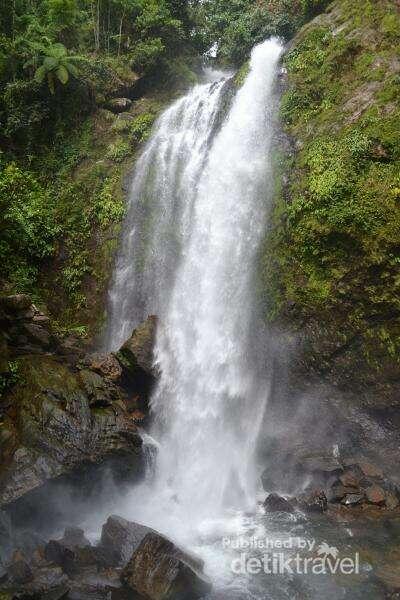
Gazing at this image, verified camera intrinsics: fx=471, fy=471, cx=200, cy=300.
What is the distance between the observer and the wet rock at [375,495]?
10820 millimetres

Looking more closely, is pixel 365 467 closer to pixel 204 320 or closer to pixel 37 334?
pixel 204 320

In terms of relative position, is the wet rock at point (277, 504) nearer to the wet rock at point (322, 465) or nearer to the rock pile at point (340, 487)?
the rock pile at point (340, 487)

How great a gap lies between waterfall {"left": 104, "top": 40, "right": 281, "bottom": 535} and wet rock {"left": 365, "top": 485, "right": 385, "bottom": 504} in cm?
286

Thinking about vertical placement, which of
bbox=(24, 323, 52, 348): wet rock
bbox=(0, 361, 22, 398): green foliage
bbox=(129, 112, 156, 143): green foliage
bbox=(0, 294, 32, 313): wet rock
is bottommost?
bbox=(0, 361, 22, 398): green foliage

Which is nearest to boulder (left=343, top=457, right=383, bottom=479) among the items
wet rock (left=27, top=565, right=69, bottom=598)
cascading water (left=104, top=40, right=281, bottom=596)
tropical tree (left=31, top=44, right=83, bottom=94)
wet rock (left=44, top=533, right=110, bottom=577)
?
cascading water (left=104, top=40, right=281, bottom=596)

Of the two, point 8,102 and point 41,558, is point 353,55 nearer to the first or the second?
point 8,102

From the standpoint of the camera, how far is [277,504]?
1102 cm

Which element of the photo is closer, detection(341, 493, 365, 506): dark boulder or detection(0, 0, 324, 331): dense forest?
detection(341, 493, 365, 506): dark boulder

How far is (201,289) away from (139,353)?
3197 mm

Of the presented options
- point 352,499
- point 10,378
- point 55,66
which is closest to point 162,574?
point 352,499

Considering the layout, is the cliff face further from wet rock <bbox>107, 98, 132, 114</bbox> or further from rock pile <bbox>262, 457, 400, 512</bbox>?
wet rock <bbox>107, 98, 132, 114</bbox>

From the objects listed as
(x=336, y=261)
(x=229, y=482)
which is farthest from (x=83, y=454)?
(x=336, y=261)

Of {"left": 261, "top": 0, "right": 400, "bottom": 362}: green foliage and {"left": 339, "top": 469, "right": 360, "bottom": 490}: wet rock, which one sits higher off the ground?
{"left": 261, "top": 0, "right": 400, "bottom": 362}: green foliage

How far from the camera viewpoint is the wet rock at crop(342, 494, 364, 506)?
1089 cm
